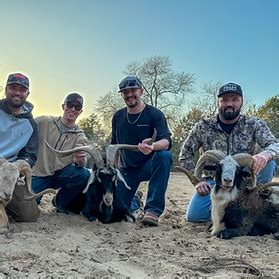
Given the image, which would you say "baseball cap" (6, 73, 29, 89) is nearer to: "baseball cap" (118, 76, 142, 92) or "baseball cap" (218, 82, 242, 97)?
"baseball cap" (118, 76, 142, 92)

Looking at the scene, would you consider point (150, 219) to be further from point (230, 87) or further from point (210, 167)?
point (230, 87)

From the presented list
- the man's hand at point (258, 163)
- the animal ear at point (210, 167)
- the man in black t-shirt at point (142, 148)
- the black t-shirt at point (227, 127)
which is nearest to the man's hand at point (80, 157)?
the man in black t-shirt at point (142, 148)

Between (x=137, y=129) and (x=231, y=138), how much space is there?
151 centimetres

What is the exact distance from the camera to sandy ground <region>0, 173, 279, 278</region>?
4.03m

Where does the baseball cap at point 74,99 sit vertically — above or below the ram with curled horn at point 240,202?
above

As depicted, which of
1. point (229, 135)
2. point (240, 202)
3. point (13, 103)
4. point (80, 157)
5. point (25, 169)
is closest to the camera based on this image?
point (25, 169)

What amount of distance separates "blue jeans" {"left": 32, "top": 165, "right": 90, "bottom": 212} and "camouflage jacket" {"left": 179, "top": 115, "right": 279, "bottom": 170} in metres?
1.71

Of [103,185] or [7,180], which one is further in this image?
[103,185]

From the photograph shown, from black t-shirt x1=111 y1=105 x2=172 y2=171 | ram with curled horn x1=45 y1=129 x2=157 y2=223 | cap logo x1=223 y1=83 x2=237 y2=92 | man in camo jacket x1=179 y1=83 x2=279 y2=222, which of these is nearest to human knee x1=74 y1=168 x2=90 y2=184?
ram with curled horn x1=45 y1=129 x2=157 y2=223

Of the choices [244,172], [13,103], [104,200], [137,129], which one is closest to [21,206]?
[104,200]

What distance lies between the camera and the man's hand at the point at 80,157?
22.6 feet

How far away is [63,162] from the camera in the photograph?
7.12 meters

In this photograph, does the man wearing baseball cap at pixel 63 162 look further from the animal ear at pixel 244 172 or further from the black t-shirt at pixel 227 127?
the animal ear at pixel 244 172

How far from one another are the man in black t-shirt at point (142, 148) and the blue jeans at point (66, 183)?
64 cm
